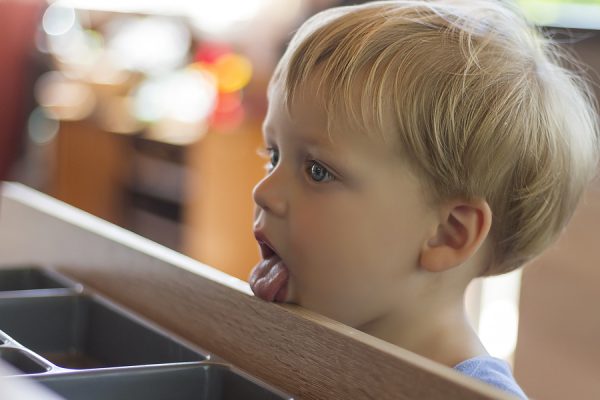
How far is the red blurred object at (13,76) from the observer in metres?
4.75

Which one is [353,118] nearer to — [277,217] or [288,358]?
[277,217]

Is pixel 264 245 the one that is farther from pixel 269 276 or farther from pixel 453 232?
pixel 453 232

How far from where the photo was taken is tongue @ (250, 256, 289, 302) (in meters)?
0.92

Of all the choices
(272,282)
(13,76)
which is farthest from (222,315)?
(13,76)

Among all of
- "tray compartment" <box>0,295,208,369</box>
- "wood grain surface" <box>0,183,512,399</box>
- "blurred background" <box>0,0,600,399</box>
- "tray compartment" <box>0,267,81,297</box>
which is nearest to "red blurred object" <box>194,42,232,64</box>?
"blurred background" <box>0,0,600,399</box>

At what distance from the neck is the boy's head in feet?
0.07

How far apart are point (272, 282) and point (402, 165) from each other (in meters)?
0.17

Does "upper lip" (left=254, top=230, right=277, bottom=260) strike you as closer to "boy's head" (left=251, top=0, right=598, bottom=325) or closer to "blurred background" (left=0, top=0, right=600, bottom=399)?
"boy's head" (left=251, top=0, right=598, bottom=325)

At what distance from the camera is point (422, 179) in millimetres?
982

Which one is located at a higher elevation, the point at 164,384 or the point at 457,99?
the point at 457,99

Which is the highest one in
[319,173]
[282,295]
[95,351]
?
[319,173]

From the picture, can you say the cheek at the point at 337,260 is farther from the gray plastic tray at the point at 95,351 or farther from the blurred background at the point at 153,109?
the blurred background at the point at 153,109

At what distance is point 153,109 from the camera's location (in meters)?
3.90

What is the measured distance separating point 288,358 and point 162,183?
3209 millimetres
